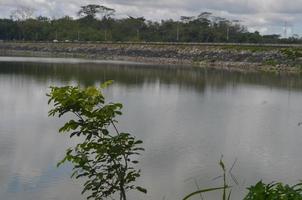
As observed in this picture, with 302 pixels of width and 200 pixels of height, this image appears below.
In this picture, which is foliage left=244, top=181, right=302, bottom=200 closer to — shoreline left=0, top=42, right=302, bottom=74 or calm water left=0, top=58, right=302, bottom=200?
calm water left=0, top=58, right=302, bottom=200

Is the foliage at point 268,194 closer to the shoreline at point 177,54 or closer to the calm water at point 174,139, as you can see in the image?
the calm water at point 174,139

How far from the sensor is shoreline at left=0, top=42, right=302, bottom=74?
6103 cm

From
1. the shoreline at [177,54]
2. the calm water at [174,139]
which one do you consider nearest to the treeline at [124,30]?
the shoreline at [177,54]

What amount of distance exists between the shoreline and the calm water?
74.8 ft

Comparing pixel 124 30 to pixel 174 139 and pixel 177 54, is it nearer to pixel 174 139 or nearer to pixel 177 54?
pixel 177 54

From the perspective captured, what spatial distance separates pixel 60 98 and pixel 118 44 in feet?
280

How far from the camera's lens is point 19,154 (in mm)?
13492

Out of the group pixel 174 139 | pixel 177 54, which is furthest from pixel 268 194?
pixel 177 54

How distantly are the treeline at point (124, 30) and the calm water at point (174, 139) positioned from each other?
62.5 meters

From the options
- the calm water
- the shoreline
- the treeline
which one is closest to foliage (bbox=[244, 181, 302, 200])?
the calm water

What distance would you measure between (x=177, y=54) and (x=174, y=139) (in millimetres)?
59883

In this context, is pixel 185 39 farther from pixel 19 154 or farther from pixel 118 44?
pixel 19 154

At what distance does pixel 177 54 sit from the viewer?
7556 cm

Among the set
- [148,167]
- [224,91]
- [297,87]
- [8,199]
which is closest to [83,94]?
[8,199]
